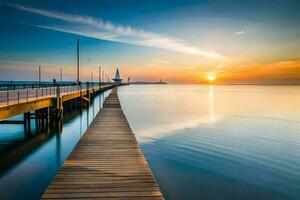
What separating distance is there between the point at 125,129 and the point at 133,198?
24.6 ft

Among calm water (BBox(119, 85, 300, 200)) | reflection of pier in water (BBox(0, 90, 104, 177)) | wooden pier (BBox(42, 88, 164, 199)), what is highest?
wooden pier (BBox(42, 88, 164, 199))

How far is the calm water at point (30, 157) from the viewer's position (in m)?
8.04

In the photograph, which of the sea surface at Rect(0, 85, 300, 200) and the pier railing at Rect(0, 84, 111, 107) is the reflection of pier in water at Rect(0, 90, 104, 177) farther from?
the pier railing at Rect(0, 84, 111, 107)

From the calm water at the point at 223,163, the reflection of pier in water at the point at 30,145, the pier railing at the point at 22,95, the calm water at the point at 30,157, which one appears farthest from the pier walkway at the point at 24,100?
the calm water at the point at 223,163

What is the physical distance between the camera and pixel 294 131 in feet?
64.2

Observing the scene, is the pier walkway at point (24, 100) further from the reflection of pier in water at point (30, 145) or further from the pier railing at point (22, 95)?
the reflection of pier in water at point (30, 145)

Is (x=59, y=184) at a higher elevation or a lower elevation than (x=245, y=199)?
higher

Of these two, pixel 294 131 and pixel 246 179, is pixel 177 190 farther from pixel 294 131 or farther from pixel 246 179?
pixel 294 131

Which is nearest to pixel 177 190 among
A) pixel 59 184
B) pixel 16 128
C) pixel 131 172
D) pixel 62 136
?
pixel 131 172

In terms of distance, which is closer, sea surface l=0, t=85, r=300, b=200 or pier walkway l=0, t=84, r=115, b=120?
sea surface l=0, t=85, r=300, b=200

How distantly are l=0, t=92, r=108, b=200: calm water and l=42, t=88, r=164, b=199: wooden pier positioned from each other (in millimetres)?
2126

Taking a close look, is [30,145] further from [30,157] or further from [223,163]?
[223,163]

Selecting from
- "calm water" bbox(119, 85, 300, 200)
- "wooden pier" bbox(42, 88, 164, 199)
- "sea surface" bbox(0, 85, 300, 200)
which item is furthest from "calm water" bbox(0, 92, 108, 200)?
"calm water" bbox(119, 85, 300, 200)

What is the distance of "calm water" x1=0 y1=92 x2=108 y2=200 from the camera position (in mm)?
8038
